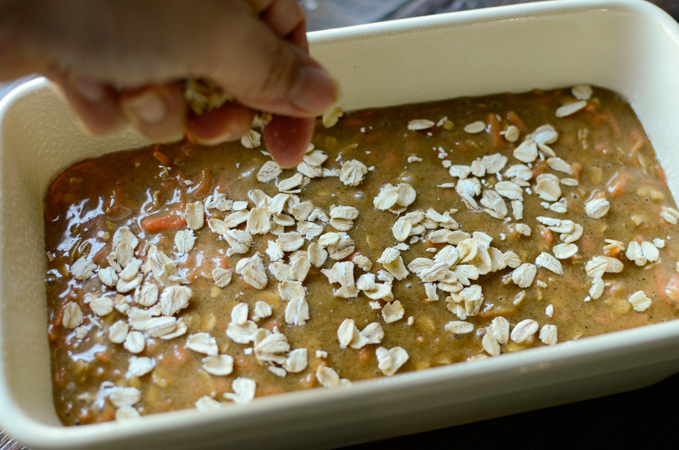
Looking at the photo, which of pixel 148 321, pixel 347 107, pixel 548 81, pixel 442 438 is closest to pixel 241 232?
pixel 148 321

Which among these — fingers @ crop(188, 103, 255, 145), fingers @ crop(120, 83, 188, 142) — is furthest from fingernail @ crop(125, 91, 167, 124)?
fingers @ crop(188, 103, 255, 145)

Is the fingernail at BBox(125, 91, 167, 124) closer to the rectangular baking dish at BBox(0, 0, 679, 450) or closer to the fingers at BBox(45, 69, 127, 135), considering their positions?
the fingers at BBox(45, 69, 127, 135)

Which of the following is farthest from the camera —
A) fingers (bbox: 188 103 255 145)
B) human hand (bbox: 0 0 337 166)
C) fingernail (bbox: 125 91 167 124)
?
fingers (bbox: 188 103 255 145)

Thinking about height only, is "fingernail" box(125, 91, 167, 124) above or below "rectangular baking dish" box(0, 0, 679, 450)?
above

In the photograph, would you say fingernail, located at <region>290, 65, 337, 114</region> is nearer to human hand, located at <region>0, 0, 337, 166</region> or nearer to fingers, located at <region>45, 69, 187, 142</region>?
human hand, located at <region>0, 0, 337, 166</region>

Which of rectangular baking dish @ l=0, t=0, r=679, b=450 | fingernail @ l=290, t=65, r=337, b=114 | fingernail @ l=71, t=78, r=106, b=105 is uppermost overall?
fingernail @ l=71, t=78, r=106, b=105

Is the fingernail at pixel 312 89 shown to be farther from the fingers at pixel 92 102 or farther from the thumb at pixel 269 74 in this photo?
the fingers at pixel 92 102

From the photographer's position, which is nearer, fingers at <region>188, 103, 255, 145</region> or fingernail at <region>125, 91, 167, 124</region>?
fingernail at <region>125, 91, 167, 124</region>

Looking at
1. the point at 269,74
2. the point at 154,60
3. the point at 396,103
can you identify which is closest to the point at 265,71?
the point at 269,74

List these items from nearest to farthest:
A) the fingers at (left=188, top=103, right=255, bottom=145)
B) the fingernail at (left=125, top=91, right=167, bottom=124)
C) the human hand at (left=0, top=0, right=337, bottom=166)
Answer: the human hand at (left=0, top=0, right=337, bottom=166) < the fingernail at (left=125, top=91, right=167, bottom=124) < the fingers at (left=188, top=103, right=255, bottom=145)
